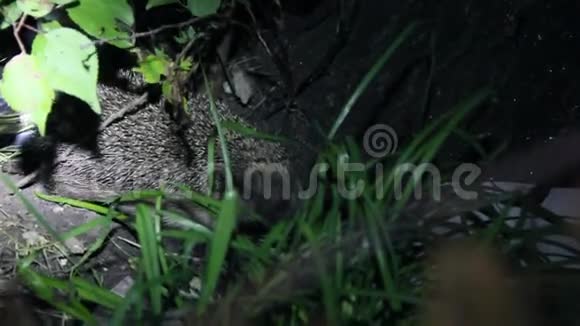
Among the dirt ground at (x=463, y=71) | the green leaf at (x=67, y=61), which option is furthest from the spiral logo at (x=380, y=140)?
the green leaf at (x=67, y=61)

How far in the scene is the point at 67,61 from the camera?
0.91 m

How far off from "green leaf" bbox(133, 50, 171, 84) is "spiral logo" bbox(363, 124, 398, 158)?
368mm

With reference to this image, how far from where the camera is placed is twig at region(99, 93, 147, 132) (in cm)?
138

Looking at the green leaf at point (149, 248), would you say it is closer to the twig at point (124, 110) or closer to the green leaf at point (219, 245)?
the green leaf at point (219, 245)

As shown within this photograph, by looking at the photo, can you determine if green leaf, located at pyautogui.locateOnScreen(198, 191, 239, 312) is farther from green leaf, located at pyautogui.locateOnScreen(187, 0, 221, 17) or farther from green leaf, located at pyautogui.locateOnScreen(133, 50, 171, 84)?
green leaf, located at pyautogui.locateOnScreen(133, 50, 171, 84)

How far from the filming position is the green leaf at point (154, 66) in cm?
126

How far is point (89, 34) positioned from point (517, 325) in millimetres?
710

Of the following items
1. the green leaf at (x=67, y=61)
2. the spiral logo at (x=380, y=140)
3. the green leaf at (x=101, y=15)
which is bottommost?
the spiral logo at (x=380, y=140)

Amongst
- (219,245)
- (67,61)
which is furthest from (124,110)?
(219,245)

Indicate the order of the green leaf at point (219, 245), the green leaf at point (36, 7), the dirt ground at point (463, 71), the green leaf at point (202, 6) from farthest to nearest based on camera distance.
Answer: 1. the dirt ground at point (463, 71)
2. the green leaf at point (202, 6)
3. the green leaf at point (36, 7)
4. the green leaf at point (219, 245)

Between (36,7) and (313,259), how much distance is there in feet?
1.54

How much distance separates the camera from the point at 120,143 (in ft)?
4.57

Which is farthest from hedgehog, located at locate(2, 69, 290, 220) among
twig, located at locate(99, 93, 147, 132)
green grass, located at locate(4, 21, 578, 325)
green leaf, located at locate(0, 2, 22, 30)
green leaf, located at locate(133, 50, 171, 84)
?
green leaf, located at locate(0, 2, 22, 30)

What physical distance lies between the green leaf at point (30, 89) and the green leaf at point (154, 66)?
1.19 ft
